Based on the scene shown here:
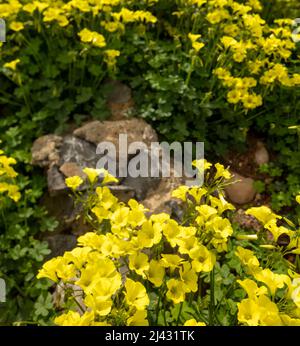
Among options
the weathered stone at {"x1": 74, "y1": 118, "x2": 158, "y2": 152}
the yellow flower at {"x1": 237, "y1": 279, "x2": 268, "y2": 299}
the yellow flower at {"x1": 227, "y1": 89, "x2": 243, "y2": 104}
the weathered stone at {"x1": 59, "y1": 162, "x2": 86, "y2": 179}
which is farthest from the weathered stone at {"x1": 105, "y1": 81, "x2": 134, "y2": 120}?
the yellow flower at {"x1": 237, "y1": 279, "x2": 268, "y2": 299}

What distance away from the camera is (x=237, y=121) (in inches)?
159

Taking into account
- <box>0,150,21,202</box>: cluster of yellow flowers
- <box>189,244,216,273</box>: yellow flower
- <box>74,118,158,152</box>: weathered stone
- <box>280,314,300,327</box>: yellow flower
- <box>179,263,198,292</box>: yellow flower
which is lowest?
<box>74,118,158,152</box>: weathered stone

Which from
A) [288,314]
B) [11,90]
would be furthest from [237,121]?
[288,314]

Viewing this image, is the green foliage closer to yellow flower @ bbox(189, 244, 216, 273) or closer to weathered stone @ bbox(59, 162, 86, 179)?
weathered stone @ bbox(59, 162, 86, 179)

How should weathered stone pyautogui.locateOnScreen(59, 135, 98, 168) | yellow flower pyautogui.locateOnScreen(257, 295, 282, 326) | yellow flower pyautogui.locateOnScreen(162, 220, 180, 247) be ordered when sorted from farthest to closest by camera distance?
weathered stone pyautogui.locateOnScreen(59, 135, 98, 168)
yellow flower pyautogui.locateOnScreen(162, 220, 180, 247)
yellow flower pyautogui.locateOnScreen(257, 295, 282, 326)

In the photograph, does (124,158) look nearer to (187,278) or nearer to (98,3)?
(98,3)

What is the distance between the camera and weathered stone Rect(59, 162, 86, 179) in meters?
3.45

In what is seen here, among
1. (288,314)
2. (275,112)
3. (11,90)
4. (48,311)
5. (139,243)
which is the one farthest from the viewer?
(11,90)

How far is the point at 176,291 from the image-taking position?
5.97 feet

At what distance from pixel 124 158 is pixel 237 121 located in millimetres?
1246

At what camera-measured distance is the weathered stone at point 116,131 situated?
3.68m

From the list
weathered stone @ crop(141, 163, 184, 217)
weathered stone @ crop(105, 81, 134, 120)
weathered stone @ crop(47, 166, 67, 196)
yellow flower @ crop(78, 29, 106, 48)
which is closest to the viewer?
weathered stone @ crop(141, 163, 184, 217)

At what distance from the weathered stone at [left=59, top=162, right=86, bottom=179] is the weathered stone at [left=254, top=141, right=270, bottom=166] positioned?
1.72 m

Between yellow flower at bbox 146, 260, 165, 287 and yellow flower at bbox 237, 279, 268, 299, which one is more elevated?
yellow flower at bbox 237, 279, 268, 299
